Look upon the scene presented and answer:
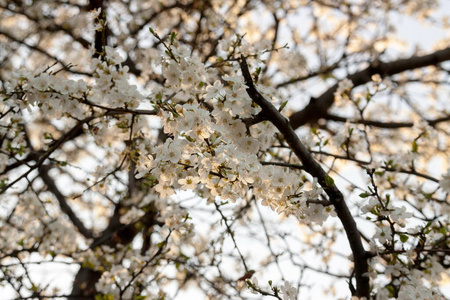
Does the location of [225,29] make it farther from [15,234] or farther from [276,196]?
[15,234]

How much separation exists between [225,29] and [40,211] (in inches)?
118

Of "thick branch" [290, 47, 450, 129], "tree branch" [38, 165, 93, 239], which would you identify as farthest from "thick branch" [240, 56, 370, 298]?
"tree branch" [38, 165, 93, 239]

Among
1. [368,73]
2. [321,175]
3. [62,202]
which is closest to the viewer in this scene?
[321,175]

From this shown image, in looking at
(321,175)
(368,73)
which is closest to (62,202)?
(321,175)

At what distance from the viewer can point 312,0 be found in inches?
222

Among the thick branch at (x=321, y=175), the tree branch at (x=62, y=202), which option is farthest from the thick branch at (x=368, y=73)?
the tree branch at (x=62, y=202)

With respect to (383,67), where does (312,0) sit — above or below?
above

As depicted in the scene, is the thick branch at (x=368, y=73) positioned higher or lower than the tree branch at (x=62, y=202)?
higher

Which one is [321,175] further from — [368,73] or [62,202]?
[62,202]

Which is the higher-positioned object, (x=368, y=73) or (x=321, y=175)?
(x=368, y=73)

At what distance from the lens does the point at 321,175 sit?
188 cm

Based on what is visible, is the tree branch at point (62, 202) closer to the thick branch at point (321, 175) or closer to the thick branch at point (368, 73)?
the thick branch at point (368, 73)

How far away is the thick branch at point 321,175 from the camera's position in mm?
1679

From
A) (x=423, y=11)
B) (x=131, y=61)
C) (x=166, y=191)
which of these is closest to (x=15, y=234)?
(x=131, y=61)
